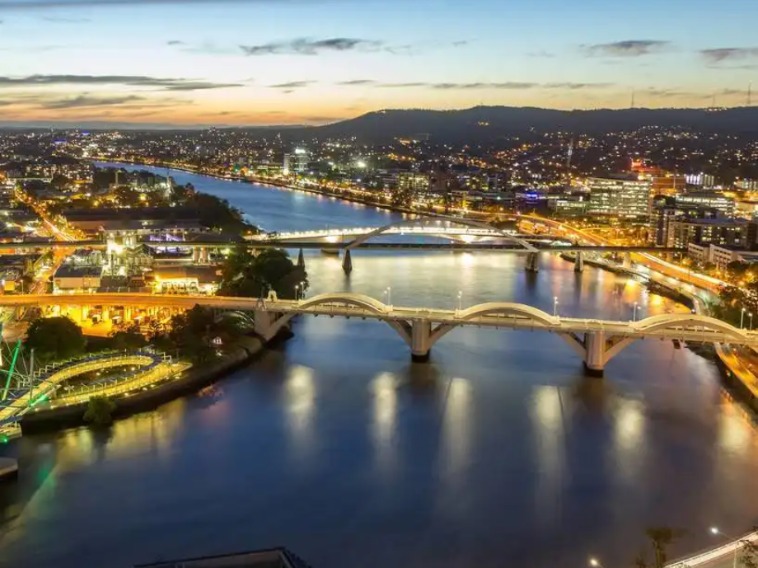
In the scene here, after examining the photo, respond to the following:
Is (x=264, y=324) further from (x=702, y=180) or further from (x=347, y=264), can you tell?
(x=702, y=180)

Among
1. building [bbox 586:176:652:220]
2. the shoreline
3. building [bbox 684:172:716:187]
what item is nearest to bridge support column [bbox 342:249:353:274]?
the shoreline

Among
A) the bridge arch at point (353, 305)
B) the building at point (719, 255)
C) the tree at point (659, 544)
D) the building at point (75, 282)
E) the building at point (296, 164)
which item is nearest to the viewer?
the tree at point (659, 544)

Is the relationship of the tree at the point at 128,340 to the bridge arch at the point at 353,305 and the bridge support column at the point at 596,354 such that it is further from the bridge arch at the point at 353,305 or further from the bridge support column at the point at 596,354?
the bridge support column at the point at 596,354

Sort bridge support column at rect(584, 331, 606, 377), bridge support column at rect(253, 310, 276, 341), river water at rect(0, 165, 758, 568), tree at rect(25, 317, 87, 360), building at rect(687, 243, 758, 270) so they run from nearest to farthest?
1. river water at rect(0, 165, 758, 568)
2. tree at rect(25, 317, 87, 360)
3. bridge support column at rect(584, 331, 606, 377)
4. bridge support column at rect(253, 310, 276, 341)
5. building at rect(687, 243, 758, 270)

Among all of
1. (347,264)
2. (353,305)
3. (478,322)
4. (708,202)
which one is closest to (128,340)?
(353,305)

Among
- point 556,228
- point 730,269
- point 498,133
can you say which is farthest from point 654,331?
point 498,133

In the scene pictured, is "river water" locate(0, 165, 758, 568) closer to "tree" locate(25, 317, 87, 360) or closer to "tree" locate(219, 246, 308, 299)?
"tree" locate(25, 317, 87, 360)

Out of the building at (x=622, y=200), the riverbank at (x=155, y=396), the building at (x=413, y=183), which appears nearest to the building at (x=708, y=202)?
the building at (x=622, y=200)
